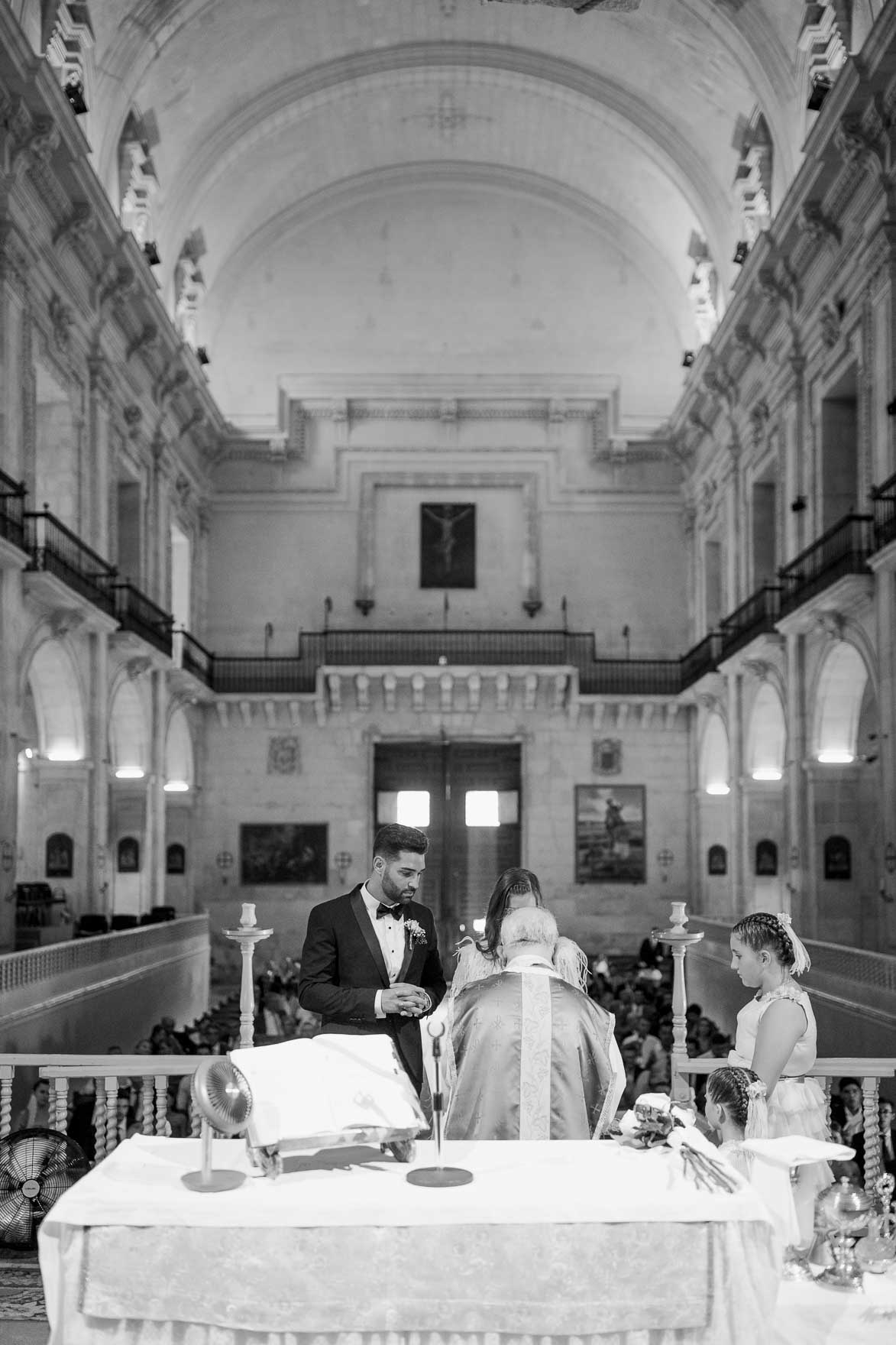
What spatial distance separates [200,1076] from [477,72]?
26003mm

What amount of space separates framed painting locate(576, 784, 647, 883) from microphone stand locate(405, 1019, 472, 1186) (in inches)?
979

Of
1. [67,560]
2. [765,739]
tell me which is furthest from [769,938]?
[765,739]

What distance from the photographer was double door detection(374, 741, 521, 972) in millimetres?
28766

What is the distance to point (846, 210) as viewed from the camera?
18.4 m

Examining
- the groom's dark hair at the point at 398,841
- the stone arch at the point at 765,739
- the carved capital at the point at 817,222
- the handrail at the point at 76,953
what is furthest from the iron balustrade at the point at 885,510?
the groom's dark hair at the point at 398,841

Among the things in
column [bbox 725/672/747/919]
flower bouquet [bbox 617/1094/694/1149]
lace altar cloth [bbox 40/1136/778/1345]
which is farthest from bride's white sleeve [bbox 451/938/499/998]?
column [bbox 725/672/747/919]

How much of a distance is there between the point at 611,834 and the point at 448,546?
7.15 metres

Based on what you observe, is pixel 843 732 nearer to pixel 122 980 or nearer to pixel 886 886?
pixel 886 886

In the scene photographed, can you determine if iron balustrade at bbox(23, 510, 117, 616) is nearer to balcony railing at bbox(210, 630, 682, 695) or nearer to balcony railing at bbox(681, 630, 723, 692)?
balcony railing at bbox(210, 630, 682, 695)

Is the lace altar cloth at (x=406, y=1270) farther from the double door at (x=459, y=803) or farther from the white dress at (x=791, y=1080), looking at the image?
→ the double door at (x=459, y=803)

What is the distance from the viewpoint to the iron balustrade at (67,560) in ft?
56.6

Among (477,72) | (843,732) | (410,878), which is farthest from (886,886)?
(477,72)

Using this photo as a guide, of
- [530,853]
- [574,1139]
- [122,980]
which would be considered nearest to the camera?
[574,1139]

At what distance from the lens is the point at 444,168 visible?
29.8 m
